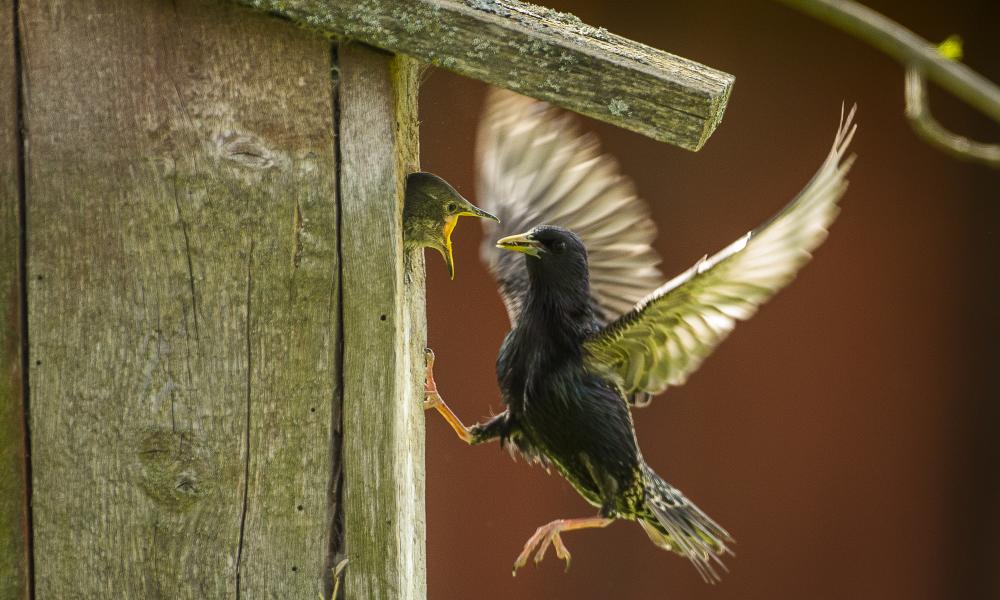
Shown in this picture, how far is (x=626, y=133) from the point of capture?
14.1ft

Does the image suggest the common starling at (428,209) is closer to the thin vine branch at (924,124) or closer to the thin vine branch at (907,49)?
the thin vine branch at (907,49)

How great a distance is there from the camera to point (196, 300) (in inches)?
68.7

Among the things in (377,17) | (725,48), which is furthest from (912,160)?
(377,17)

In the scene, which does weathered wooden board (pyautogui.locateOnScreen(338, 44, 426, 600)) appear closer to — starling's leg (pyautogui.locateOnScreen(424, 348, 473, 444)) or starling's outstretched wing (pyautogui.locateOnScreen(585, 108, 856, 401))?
starling's outstretched wing (pyautogui.locateOnScreen(585, 108, 856, 401))

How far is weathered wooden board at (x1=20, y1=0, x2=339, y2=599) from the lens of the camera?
1.73 meters

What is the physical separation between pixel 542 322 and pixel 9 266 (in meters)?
1.34

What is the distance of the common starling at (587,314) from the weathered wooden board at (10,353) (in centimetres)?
111

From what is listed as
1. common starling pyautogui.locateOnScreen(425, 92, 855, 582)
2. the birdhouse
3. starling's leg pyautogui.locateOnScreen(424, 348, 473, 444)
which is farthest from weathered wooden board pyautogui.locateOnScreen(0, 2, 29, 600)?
common starling pyautogui.locateOnScreen(425, 92, 855, 582)

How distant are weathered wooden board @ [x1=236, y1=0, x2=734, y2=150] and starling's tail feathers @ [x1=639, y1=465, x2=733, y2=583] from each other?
1.58 metres

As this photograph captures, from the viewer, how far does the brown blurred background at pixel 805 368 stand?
423 cm

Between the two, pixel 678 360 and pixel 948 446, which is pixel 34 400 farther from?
pixel 948 446

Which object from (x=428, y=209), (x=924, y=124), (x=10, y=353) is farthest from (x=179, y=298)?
(x=924, y=124)

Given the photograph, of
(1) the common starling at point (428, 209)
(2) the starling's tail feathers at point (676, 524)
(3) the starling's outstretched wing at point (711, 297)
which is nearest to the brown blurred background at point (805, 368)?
(2) the starling's tail feathers at point (676, 524)

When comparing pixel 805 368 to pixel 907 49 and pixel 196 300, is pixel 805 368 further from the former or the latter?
pixel 196 300
